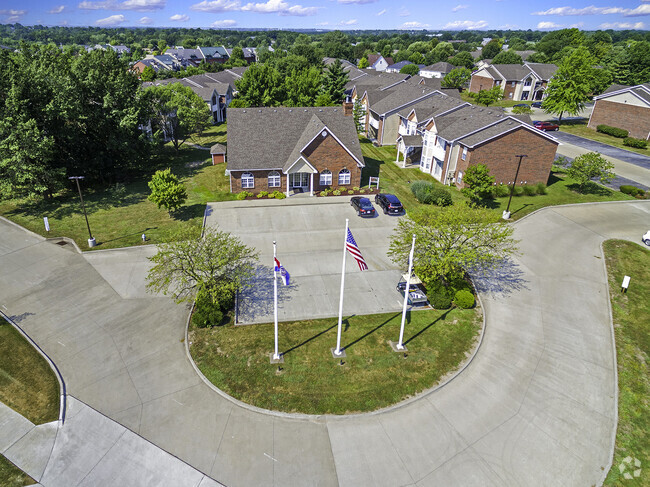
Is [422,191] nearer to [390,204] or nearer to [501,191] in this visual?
[390,204]

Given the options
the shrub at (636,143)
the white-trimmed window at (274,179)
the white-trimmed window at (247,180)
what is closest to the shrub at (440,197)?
the white-trimmed window at (274,179)

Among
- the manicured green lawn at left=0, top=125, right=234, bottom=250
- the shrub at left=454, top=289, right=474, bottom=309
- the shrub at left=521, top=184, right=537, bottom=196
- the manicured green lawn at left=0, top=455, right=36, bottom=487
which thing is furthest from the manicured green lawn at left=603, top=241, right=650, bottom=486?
the manicured green lawn at left=0, top=125, right=234, bottom=250

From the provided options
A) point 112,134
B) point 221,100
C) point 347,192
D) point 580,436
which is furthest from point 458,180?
point 221,100

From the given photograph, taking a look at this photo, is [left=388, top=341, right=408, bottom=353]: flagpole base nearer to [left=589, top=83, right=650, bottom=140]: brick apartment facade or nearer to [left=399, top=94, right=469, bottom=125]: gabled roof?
[left=399, top=94, right=469, bottom=125]: gabled roof

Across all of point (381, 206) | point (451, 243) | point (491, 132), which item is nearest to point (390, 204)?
point (381, 206)

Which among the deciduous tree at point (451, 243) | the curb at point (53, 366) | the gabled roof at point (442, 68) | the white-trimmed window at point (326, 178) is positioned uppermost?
the gabled roof at point (442, 68)

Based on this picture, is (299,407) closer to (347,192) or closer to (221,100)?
(347,192)

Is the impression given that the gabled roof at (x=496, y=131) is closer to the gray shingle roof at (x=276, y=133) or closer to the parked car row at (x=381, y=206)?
the parked car row at (x=381, y=206)
